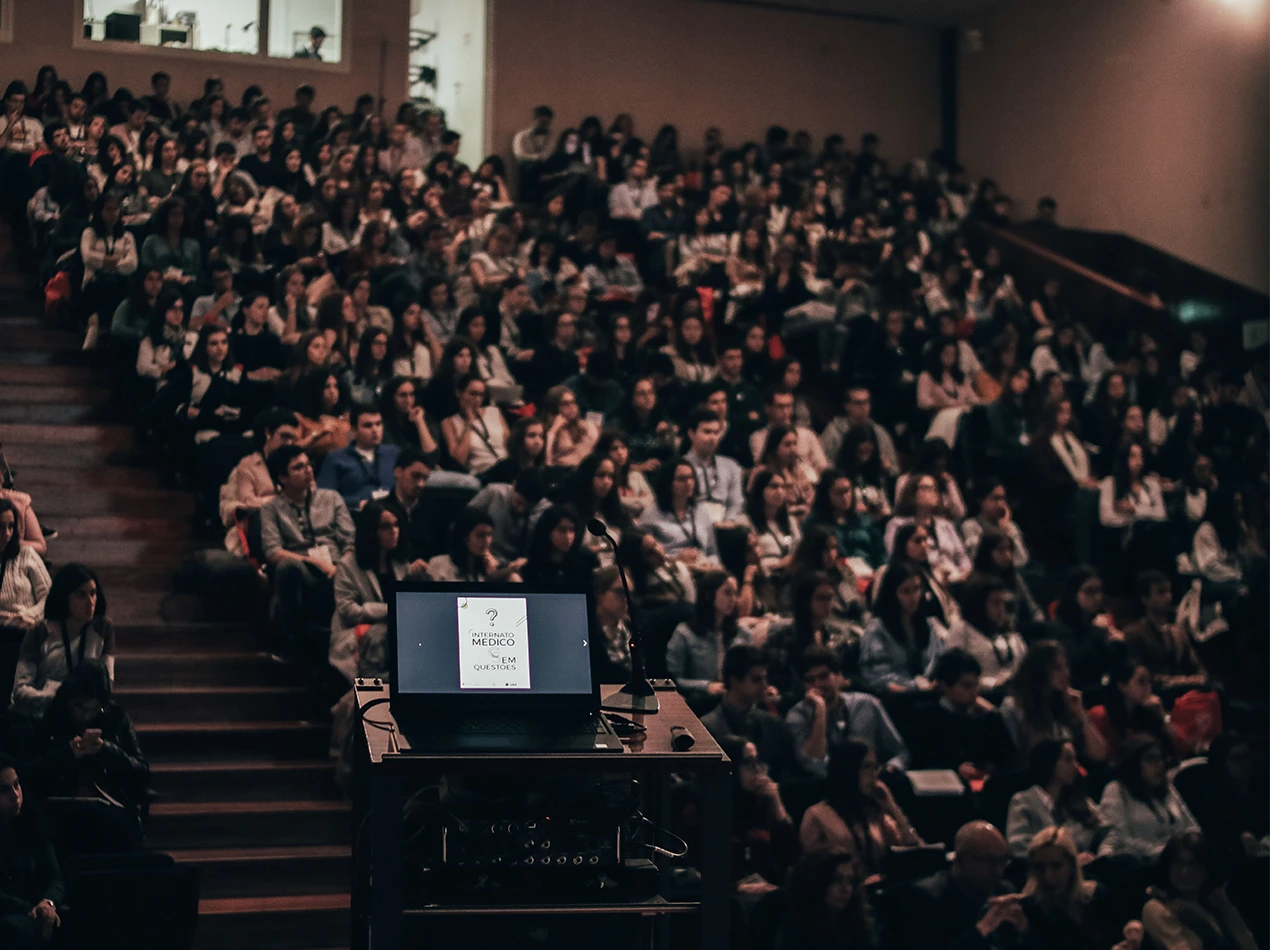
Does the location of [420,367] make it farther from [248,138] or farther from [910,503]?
[248,138]

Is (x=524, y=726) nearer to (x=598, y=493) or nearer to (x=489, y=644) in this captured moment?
(x=489, y=644)

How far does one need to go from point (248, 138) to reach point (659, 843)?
7.05 metres

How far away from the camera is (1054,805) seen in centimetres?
480

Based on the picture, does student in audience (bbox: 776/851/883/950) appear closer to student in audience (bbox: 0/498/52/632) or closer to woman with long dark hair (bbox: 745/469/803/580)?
woman with long dark hair (bbox: 745/469/803/580)

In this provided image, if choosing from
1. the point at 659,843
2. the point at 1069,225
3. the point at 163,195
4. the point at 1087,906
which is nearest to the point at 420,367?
the point at 163,195

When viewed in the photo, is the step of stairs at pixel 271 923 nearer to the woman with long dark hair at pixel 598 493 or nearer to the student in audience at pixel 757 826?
the student in audience at pixel 757 826

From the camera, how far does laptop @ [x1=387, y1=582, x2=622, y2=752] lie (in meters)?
2.43

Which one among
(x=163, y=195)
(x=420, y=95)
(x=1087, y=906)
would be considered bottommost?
(x=1087, y=906)

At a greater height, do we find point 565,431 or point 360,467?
Result: point 565,431

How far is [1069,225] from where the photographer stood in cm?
1108

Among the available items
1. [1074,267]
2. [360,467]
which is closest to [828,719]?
[360,467]

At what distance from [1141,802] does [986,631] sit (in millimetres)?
840

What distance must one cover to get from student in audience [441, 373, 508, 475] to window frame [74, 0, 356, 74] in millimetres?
2909

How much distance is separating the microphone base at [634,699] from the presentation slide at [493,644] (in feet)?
0.61
